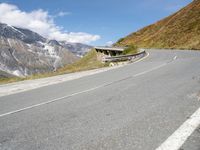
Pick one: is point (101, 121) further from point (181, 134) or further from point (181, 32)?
point (181, 32)

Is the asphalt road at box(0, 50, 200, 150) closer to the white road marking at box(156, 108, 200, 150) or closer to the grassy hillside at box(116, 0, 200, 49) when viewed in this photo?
the white road marking at box(156, 108, 200, 150)

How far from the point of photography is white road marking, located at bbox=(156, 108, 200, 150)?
424cm

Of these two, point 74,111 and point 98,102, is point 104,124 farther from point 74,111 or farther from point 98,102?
point 98,102

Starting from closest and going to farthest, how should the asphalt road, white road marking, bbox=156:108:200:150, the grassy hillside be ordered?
white road marking, bbox=156:108:200:150 < the asphalt road < the grassy hillside

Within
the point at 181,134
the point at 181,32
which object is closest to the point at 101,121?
the point at 181,134

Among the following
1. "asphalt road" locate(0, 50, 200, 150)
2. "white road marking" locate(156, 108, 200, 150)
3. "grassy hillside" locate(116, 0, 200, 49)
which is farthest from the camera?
"grassy hillside" locate(116, 0, 200, 49)

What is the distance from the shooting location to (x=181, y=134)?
15.4 ft

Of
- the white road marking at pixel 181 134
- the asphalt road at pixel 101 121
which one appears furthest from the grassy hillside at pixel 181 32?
the white road marking at pixel 181 134

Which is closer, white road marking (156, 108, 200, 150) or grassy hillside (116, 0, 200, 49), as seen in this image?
white road marking (156, 108, 200, 150)

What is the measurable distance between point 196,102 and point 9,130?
169 inches

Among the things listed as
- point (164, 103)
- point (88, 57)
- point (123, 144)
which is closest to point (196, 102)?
point (164, 103)

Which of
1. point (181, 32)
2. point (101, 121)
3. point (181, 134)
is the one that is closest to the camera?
point (181, 134)

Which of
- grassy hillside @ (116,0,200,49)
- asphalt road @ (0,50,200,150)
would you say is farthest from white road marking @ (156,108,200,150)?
grassy hillside @ (116,0,200,49)

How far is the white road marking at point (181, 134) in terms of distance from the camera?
13.9ft
